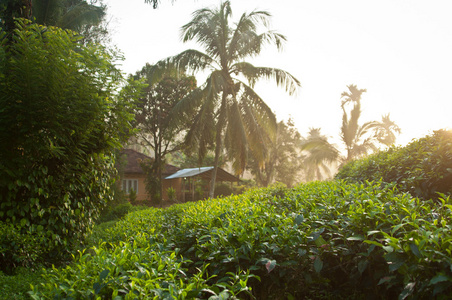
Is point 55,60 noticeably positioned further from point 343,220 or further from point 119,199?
point 119,199

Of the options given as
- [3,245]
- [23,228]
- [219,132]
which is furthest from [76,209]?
[219,132]

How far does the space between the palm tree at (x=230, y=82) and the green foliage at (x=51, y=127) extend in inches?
386

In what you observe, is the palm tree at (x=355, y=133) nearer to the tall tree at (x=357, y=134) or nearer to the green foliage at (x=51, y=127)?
the tall tree at (x=357, y=134)

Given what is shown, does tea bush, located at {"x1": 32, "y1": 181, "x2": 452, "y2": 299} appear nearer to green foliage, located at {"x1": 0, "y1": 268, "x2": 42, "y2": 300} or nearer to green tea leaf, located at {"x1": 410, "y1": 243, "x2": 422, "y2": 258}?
green tea leaf, located at {"x1": 410, "y1": 243, "x2": 422, "y2": 258}

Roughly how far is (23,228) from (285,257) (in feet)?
11.8

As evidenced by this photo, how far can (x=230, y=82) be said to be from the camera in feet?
50.3

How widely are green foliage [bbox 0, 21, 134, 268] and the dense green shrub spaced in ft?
13.0

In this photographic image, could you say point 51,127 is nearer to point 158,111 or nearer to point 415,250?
point 415,250

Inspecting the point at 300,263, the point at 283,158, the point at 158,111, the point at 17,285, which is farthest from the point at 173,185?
the point at 300,263

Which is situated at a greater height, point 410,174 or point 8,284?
point 410,174

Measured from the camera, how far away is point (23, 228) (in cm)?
412

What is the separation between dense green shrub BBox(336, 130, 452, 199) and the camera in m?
3.86

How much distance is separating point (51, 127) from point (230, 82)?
466 inches

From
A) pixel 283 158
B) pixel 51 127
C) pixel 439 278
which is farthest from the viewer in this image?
pixel 283 158
